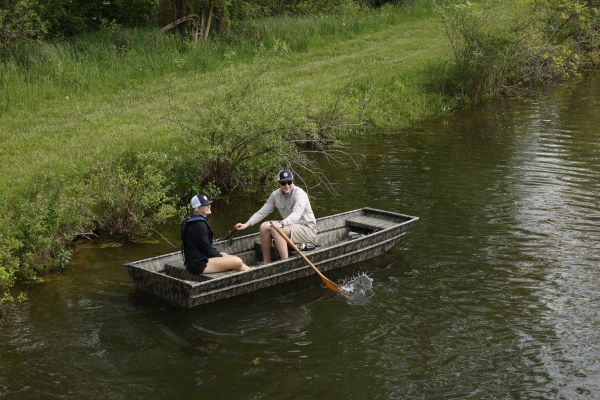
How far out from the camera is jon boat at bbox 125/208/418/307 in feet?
37.8

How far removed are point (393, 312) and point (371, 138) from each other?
11516 mm

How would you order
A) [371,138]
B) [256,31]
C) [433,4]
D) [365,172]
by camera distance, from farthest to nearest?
[433,4] → [256,31] → [371,138] → [365,172]

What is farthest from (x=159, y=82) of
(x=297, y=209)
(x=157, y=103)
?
(x=297, y=209)

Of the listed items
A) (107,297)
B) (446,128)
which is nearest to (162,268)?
(107,297)

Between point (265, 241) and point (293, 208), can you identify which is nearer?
point (265, 241)

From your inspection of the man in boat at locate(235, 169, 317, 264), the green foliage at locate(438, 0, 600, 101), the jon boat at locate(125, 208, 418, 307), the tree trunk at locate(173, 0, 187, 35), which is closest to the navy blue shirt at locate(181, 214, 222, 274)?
the jon boat at locate(125, 208, 418, 307)

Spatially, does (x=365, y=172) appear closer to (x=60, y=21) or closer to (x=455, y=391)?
(x=455, y=391)

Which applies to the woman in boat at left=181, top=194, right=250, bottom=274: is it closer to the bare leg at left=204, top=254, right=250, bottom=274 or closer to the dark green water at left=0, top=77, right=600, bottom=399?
the bare leg at left=204, top=254, right=250, bottom=274

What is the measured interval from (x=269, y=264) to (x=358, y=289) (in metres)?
1.41

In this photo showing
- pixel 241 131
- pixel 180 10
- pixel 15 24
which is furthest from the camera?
pixel 180 10

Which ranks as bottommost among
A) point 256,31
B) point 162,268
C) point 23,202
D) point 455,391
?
point 455,391

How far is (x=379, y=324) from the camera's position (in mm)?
11000

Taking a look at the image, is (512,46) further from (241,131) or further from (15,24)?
(15,24)

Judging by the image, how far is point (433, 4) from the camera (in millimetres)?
36594
